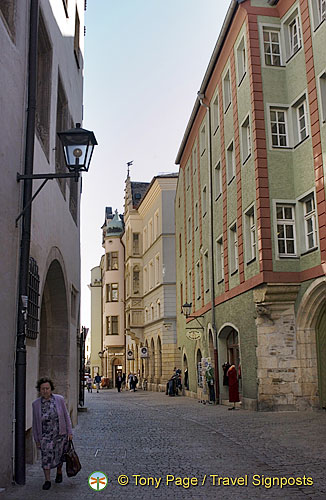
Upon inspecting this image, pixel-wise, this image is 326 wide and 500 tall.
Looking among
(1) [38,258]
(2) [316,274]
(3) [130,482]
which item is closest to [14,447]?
(3) [130,482]

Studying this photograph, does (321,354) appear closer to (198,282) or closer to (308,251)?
(308,251)

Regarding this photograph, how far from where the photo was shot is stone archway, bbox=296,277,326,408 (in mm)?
18391

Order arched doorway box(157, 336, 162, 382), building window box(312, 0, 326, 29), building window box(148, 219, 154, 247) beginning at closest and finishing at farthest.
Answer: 1. building window box(312, 0, 326, 29)
2. arched doorway box(157, 336, 162, 382)
3. building window box(148, 219, 154, 247)

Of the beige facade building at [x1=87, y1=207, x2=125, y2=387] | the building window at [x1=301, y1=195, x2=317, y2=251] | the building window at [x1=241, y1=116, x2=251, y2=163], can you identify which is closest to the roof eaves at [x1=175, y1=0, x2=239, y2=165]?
the building window at [x1=241, y1=116, x2=251, y2=163]

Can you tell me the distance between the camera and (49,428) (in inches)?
305

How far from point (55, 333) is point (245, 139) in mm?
11315

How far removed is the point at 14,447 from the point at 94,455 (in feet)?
9.42

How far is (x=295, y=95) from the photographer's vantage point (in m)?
20.0

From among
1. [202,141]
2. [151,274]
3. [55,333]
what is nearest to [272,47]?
[202,141]

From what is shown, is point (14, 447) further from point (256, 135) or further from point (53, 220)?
point (256, 135)

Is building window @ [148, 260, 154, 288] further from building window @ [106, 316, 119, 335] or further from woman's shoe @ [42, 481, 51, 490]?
woman's shoe @ [42, 481, 51, 490]

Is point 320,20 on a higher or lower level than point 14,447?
higher

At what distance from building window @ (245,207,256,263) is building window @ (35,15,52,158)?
34.0ft

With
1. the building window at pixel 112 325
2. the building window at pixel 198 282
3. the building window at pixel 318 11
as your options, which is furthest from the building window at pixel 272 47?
the building window at pixel 112 325
